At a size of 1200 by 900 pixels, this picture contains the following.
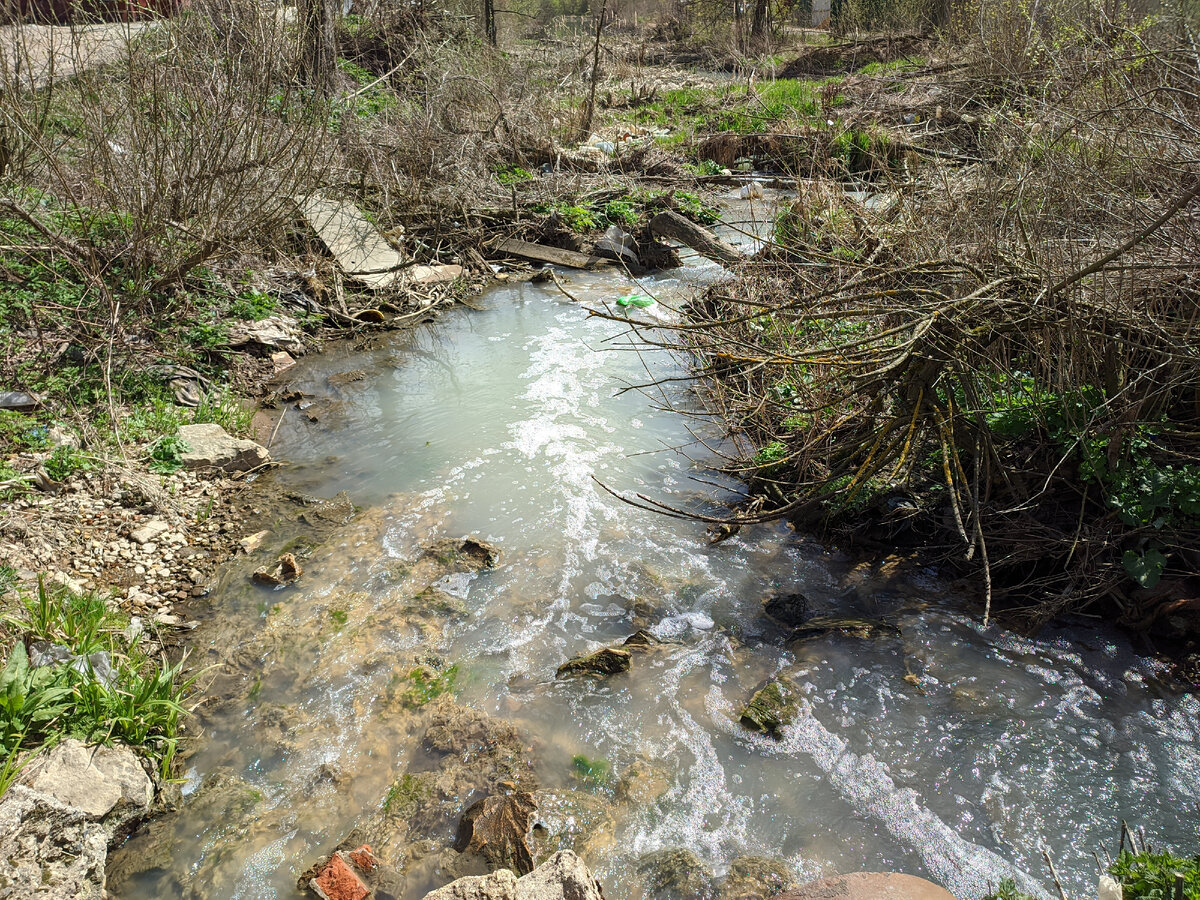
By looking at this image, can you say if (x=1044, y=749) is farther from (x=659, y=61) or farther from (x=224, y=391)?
(x=659, y=61)

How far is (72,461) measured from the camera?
4758 millimetres

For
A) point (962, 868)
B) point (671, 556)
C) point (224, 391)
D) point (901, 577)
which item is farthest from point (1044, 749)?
point (224, 391)

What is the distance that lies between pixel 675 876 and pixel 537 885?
0.76 metres

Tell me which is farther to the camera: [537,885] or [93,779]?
[93,779]

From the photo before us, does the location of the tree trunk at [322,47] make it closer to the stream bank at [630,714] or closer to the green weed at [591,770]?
the stream bank at [630,714]

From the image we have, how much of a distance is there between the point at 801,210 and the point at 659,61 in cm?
1761

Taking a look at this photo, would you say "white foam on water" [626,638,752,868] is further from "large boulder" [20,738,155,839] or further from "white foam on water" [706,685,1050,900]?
"large boulder" [20,738,155,839]

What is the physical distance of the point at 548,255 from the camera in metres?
10.2

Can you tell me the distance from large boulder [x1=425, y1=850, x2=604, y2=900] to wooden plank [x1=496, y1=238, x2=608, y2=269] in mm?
8529

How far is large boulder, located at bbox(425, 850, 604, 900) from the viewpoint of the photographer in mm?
2340

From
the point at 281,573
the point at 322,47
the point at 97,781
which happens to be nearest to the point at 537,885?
the point at 97,781

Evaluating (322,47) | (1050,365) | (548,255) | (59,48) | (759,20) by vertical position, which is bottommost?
(548,255)

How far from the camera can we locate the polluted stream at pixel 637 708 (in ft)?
9.81

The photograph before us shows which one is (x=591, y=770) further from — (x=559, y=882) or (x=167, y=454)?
(x=167, y=454)
